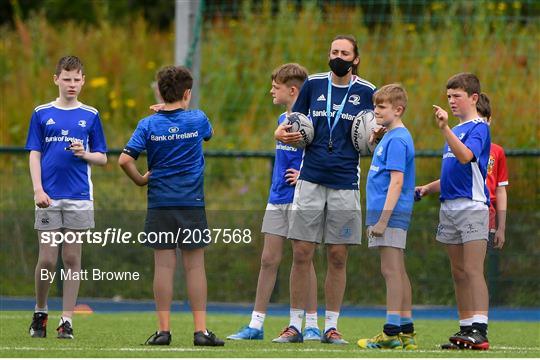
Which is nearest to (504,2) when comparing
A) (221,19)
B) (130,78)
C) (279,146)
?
(221,19)

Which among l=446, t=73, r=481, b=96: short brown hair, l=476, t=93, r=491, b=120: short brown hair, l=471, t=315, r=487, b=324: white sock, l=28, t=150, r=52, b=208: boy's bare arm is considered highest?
l=446, t=73, r=481, b=96: short brown hair

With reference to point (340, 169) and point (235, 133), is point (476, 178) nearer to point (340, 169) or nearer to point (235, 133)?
point (340, 169)

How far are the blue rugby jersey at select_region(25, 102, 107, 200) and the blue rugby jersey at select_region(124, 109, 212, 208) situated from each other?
0.96 metres

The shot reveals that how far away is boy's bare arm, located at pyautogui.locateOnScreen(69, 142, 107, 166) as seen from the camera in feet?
29.6

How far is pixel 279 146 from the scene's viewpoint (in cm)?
931

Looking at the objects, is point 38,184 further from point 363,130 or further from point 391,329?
point 391,329

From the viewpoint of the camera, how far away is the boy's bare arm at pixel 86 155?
9023 mm

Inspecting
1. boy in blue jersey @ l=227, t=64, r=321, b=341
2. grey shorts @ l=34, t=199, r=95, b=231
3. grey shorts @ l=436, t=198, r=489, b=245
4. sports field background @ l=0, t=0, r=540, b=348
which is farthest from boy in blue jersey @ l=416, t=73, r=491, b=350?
grey shorts @ l=34, t=199, r=95, b=231

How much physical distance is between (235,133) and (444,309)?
473cm

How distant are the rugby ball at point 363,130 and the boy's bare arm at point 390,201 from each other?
1.48 feet

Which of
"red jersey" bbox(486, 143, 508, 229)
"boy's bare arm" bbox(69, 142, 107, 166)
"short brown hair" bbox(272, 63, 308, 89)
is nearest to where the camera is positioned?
"boy's bare arm" bbox(69, 142, 107, 166)

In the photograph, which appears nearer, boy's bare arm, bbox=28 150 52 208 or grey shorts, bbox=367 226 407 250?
grey shorts, bbox=367 226 407 250

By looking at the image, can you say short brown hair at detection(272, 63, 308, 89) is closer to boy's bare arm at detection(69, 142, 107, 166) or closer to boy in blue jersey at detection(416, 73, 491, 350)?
boy in blue jersey at detection(416, 73, 491, 350)

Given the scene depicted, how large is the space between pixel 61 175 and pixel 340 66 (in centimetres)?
216
